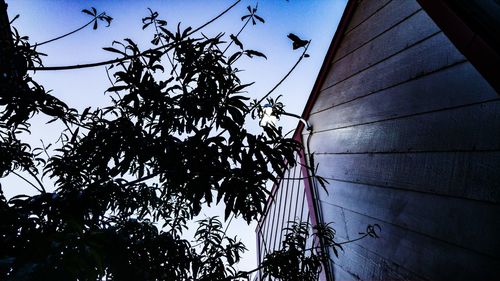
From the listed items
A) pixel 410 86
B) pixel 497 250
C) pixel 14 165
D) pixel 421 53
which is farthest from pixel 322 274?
pixel 14 165

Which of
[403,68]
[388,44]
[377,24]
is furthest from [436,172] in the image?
[377,24]

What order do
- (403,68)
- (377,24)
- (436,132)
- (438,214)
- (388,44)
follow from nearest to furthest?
(438,214)
(436,132)
(403,68)
(388,44)
(377,24)

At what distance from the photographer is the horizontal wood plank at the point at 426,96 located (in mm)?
1163

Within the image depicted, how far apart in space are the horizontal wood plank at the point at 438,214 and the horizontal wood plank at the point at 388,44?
109 centimetres

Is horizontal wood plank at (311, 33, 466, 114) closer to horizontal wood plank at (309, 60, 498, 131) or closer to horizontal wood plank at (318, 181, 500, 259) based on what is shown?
horizontal wood plank at (309, 60, 498, 131)

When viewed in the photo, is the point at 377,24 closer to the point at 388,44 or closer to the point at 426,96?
the point at 388,44

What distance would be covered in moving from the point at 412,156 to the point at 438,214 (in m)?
0.39

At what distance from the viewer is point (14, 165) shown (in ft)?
7.09

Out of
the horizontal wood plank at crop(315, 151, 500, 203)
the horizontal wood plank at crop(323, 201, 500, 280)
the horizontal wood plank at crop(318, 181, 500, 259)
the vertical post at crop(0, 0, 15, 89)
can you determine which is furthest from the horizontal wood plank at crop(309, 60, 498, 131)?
the vertical post at crop(0, 0, 15, 89)

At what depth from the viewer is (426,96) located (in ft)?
4.73

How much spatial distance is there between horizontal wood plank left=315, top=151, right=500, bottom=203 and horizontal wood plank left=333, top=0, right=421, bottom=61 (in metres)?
1.13

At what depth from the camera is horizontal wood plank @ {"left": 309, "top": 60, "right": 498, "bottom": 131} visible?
1163mm

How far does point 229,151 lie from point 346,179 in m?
1.35

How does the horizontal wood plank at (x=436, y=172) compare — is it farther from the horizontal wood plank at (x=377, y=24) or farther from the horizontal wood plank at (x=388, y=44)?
the horizontal wood plank at (x=377, y=24)
